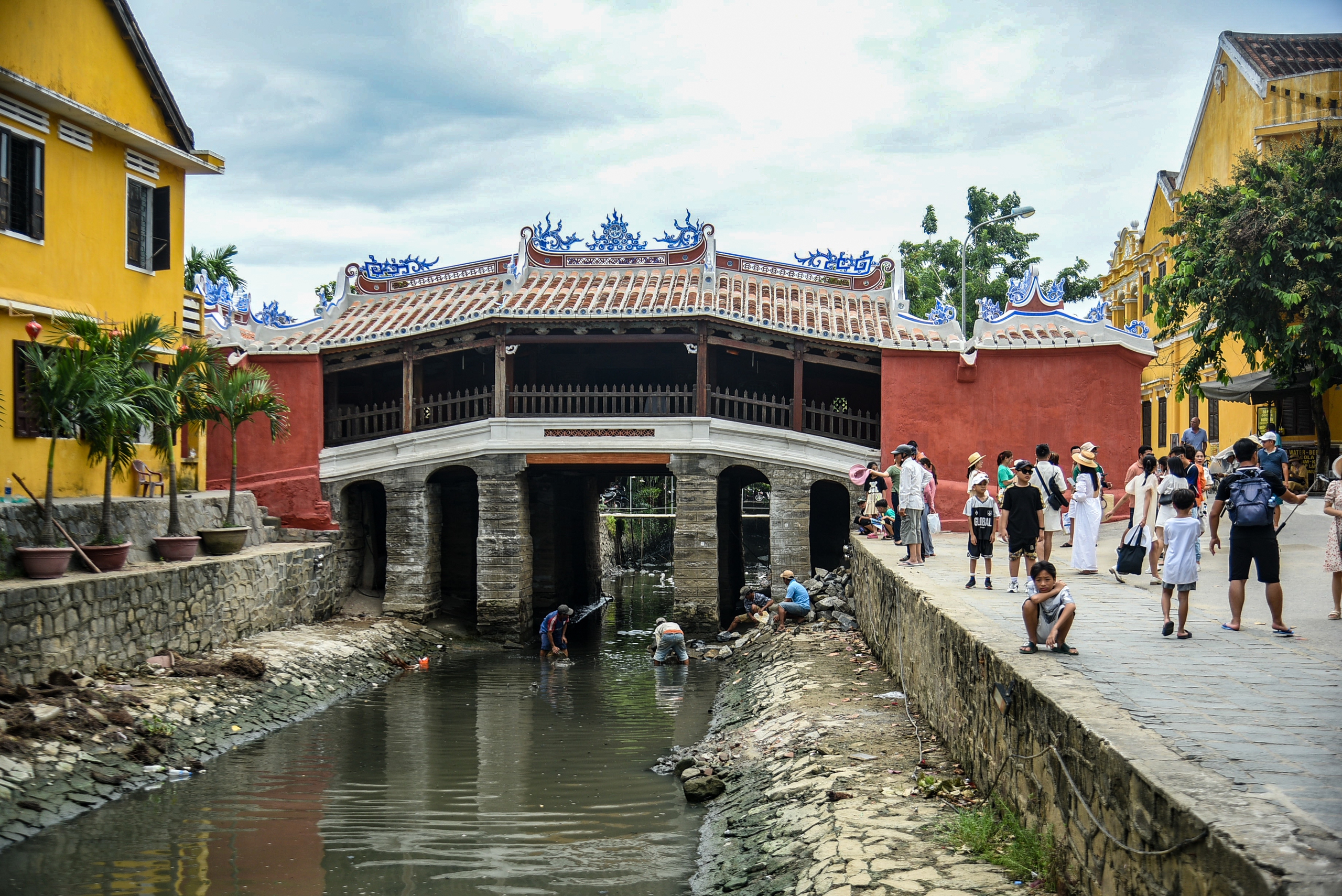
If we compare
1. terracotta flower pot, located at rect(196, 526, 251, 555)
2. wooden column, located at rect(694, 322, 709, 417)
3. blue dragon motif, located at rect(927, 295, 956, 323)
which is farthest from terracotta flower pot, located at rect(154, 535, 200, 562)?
blue dragon motif, located at rect(927, 295, 956, 323)

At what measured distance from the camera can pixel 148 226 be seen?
1698 cm

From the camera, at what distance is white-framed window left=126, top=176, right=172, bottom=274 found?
16.7 metres

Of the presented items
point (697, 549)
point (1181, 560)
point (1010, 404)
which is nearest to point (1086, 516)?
point (1181, 560)

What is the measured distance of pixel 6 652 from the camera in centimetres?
1107

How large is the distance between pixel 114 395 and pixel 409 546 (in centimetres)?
866

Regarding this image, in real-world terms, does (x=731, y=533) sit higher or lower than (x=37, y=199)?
lower

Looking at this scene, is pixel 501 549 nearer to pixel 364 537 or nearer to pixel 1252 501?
pixel 364 537

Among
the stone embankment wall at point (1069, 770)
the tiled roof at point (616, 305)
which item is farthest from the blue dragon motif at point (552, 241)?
the stone embankment wall at point (1069, 770)

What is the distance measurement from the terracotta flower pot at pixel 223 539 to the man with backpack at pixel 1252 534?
14184 millimetres

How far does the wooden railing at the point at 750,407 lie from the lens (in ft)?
68.1

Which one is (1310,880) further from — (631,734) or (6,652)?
(6,652)

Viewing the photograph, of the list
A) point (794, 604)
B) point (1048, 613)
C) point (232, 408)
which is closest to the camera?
point (1048, 613)

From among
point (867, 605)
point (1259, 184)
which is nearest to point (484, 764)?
point (867, 605)

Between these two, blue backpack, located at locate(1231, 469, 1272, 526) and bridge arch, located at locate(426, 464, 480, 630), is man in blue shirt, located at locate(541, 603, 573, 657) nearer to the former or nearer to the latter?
bridge arch, located at locate(426, 464, 480, 630)
